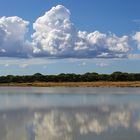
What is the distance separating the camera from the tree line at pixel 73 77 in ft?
551

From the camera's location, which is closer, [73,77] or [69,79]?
[69,79]

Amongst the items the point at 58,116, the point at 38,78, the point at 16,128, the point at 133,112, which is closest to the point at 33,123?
the point at 16,128

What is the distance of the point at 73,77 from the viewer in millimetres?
175625

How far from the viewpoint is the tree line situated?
168m

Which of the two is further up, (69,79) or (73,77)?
(73,77)

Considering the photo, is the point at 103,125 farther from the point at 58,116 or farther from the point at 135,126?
the point at 58,116

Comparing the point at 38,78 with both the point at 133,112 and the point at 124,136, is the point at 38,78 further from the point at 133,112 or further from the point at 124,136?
the point at 124,136

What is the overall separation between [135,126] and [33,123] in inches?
306

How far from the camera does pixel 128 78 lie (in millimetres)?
166125

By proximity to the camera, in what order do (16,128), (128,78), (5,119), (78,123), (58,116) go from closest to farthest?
(16,128) → (78,123) → (5,119) → (58,116) → (128,78)

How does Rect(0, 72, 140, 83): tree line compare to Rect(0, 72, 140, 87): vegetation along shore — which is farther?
Rect(0, 72, 140, 83): tree line

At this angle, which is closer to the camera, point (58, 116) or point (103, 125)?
point (103, 125)

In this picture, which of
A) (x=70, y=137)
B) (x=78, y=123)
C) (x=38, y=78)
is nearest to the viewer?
(x=70, y=137)

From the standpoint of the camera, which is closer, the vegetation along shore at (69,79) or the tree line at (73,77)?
the vegetation along shore at (69,79)
